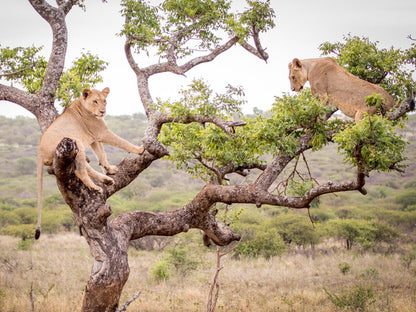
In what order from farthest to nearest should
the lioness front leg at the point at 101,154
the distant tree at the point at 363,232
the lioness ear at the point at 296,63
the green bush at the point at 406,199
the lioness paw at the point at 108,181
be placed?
the green bush at the point at 406,199 < the distant tree at the point at 363,232 < the lioness ear at the point at 296,63 < the lioness front leg at the point at 101,154 < the lioness paw at the point at 108,181

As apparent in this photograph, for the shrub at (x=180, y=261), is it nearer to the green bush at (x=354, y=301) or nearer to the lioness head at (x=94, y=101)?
the green bush at (x=354, y=301)

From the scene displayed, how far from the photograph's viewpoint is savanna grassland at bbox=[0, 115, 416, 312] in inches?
400

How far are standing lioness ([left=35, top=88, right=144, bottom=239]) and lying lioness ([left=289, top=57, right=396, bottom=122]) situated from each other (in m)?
3.19

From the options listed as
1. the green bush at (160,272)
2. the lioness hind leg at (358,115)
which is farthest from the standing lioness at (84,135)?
the green bush at (160,272)

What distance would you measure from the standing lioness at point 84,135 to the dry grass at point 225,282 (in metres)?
4.41

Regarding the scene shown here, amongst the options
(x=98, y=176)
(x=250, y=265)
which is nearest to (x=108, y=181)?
(x=98, y=176)

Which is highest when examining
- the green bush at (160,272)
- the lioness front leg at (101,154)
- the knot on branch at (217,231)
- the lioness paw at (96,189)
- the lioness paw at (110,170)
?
the lioness front leg at (101,154)

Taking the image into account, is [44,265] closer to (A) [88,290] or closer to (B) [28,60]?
(B) [28,60]

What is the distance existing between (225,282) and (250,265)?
9.73 feet

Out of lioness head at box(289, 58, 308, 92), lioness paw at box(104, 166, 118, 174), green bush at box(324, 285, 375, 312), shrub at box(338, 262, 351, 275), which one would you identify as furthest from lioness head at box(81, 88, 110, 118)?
shrub at box(338, 262, 351, 275)

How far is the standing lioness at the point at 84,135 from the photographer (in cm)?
547

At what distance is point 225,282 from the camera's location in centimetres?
1295

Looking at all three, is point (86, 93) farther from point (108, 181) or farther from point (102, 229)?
point (102, 229)

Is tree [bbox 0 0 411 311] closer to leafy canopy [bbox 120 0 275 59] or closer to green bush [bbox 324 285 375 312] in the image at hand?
leafy canopy [bbox 120 0 275 59]
